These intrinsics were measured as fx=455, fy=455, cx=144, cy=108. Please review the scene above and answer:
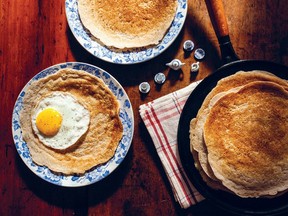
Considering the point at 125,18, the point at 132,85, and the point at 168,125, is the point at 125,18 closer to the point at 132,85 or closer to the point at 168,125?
the point at 132,85

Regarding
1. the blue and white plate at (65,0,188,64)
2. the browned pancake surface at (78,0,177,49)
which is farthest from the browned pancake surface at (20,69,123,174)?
the browned pancake surface at (78,0,177,49)

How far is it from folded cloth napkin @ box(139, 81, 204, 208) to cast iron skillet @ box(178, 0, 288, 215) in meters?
0.07

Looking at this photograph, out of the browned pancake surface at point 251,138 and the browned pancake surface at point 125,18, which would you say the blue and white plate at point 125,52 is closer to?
the browned pancake surface at point 125,18

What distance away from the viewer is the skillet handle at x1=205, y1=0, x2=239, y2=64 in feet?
6.59

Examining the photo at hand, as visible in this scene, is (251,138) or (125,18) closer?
(251,138)

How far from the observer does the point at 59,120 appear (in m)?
2.13

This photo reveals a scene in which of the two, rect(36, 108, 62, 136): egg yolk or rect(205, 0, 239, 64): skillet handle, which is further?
rect(36, 108, 62, 136): egg yolk

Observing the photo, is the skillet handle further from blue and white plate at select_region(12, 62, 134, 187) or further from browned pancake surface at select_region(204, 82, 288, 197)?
blue and white plate at select_region(12, 62, 134, 187)

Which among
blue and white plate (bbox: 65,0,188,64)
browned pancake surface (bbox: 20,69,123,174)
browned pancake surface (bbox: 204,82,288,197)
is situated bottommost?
browned pancake surface (bbox: 204,82,288,197)

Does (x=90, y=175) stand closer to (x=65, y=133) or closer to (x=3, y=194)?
(x=65, y=133)

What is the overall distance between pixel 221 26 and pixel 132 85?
509 mm

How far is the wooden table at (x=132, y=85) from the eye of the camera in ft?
7.13

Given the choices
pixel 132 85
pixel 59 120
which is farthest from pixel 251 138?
pixel 59 120

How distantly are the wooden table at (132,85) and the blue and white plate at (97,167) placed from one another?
0.07 m
